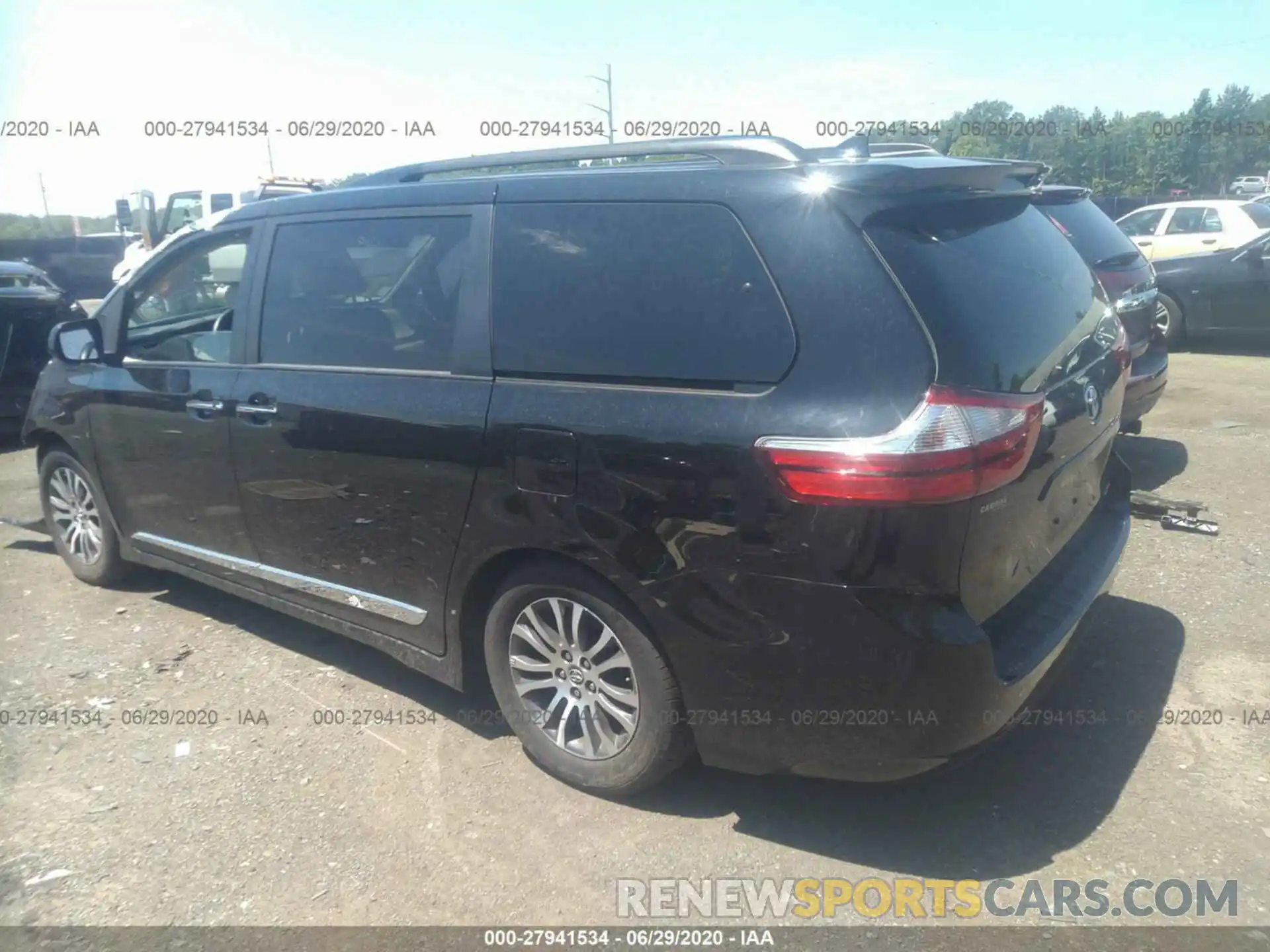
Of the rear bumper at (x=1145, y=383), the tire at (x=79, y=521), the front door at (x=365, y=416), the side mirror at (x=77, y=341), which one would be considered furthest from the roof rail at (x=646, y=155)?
the rear bumper at (x=1145, y=383)

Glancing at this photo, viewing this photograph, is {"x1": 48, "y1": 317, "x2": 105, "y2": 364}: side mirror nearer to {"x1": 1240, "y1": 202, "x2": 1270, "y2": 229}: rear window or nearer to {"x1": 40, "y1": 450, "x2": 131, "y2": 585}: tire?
{"x1": 40, "y1": 450, "x2": 131, "y2": 585}: tire

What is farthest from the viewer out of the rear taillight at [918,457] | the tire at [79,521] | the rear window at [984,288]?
the tire at [79,521]

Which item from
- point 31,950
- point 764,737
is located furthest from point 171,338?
point 764,737

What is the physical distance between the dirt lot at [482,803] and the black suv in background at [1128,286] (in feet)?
6.16

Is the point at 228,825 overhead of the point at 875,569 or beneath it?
beneath

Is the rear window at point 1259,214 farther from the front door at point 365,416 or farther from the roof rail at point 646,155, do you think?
the front door at point 365,416

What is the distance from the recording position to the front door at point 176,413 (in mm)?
4027

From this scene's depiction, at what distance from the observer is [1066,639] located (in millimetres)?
2895

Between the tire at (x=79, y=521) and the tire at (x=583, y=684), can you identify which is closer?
the tire at (x=583, y=684)

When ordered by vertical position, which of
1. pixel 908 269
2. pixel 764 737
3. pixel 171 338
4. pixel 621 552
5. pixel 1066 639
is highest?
pixel 908 269

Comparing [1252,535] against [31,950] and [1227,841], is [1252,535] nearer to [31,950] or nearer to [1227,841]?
[1227,841]

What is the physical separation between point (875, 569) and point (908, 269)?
782mm

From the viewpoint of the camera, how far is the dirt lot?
279 cm

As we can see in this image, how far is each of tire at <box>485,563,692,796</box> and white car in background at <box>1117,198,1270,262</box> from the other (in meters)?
12.0
